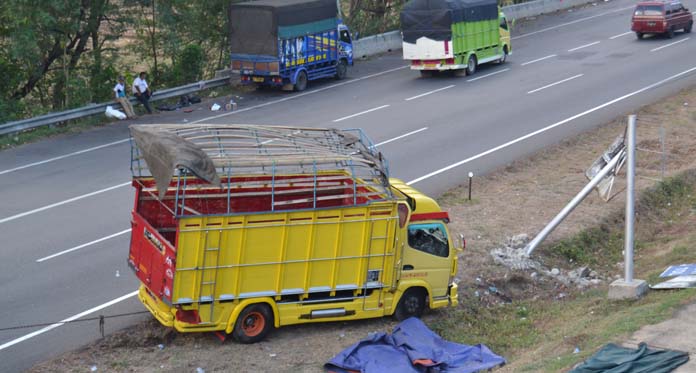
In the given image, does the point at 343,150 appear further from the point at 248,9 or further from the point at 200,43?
the point at 200,43

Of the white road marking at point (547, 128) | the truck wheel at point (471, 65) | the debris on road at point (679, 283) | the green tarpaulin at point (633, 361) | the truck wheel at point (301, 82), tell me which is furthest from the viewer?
the truck wheel at point (471, 65)

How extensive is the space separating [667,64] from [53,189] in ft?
85.7

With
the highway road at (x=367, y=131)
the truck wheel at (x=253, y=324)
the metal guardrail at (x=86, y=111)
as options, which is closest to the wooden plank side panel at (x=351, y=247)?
the truck wheel at (x=253, y=324)

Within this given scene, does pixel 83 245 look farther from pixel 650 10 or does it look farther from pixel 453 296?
pixel 650 10

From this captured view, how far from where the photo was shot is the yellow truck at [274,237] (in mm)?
13266

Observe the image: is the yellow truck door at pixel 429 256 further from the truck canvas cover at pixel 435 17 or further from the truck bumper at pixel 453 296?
the truck canvas cover at pixel 435 17

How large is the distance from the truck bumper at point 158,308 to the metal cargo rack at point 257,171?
Result: 1380 mm

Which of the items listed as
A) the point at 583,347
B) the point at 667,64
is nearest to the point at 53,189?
the point at 583,347

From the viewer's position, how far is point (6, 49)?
31.4m

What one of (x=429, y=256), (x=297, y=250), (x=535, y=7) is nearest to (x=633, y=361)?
(x=429, y=256)

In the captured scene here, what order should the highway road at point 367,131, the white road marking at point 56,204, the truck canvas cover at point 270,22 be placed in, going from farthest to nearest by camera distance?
the truck canvas cover at point 270,22
the white road marking at point 56,204
the highway road at point 367,131

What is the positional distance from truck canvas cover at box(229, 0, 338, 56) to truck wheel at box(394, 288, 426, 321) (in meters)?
19.6

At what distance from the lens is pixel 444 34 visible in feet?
118

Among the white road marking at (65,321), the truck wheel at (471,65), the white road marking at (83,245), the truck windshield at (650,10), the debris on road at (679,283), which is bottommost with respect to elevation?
the white road marking at (65,321)
